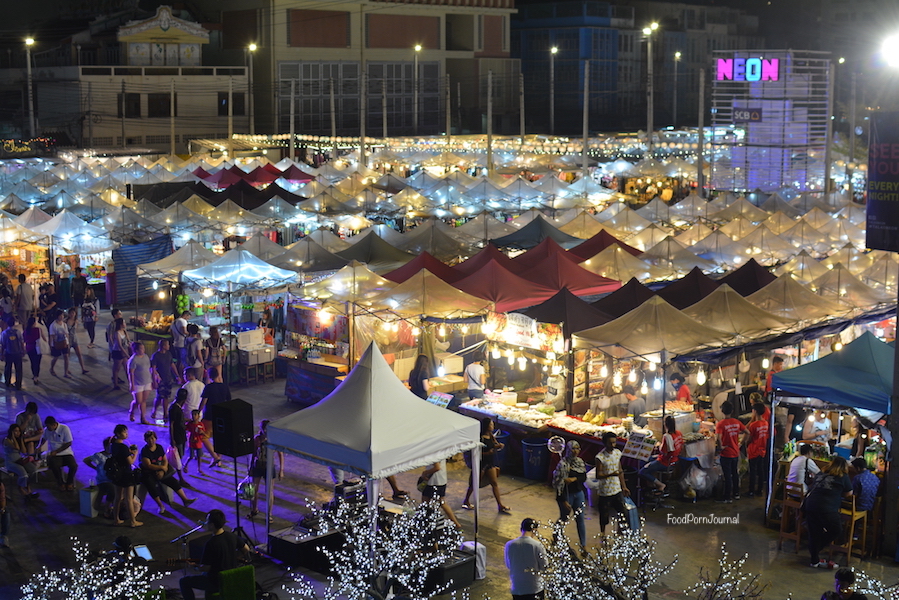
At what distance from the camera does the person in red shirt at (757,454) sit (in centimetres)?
1315

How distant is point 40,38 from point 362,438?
6055 centimetres

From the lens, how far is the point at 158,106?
5734cm

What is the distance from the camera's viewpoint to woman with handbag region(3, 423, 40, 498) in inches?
516

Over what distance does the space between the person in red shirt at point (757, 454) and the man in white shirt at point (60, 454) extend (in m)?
8.35

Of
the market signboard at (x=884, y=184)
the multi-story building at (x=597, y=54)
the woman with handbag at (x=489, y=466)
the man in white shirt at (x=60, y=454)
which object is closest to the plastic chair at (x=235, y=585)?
the woman with handbag at (x=489, y=466)

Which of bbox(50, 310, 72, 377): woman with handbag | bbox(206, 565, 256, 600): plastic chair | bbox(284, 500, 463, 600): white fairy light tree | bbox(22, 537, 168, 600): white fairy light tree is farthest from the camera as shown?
bbox(50, 310, 72, 377): woman with handbag

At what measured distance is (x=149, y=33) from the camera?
5800 centimetres

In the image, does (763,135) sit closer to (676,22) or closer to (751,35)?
(676,22)

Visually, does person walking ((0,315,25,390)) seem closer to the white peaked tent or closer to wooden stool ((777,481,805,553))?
the white peaked tent

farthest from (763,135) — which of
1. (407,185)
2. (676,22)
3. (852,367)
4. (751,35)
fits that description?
(751,35)

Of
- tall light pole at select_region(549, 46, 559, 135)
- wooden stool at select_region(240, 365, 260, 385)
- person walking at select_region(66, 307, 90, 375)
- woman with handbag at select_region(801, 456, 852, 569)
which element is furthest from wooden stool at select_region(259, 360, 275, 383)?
tall light pole at select_region(549, 46, 559, 135)

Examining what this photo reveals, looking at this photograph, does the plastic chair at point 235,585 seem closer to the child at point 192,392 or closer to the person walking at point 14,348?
the child at point 192,392

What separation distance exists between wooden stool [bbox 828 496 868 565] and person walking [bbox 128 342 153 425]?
9.80m

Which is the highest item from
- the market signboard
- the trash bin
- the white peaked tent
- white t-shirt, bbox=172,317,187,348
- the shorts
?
the market signboard
